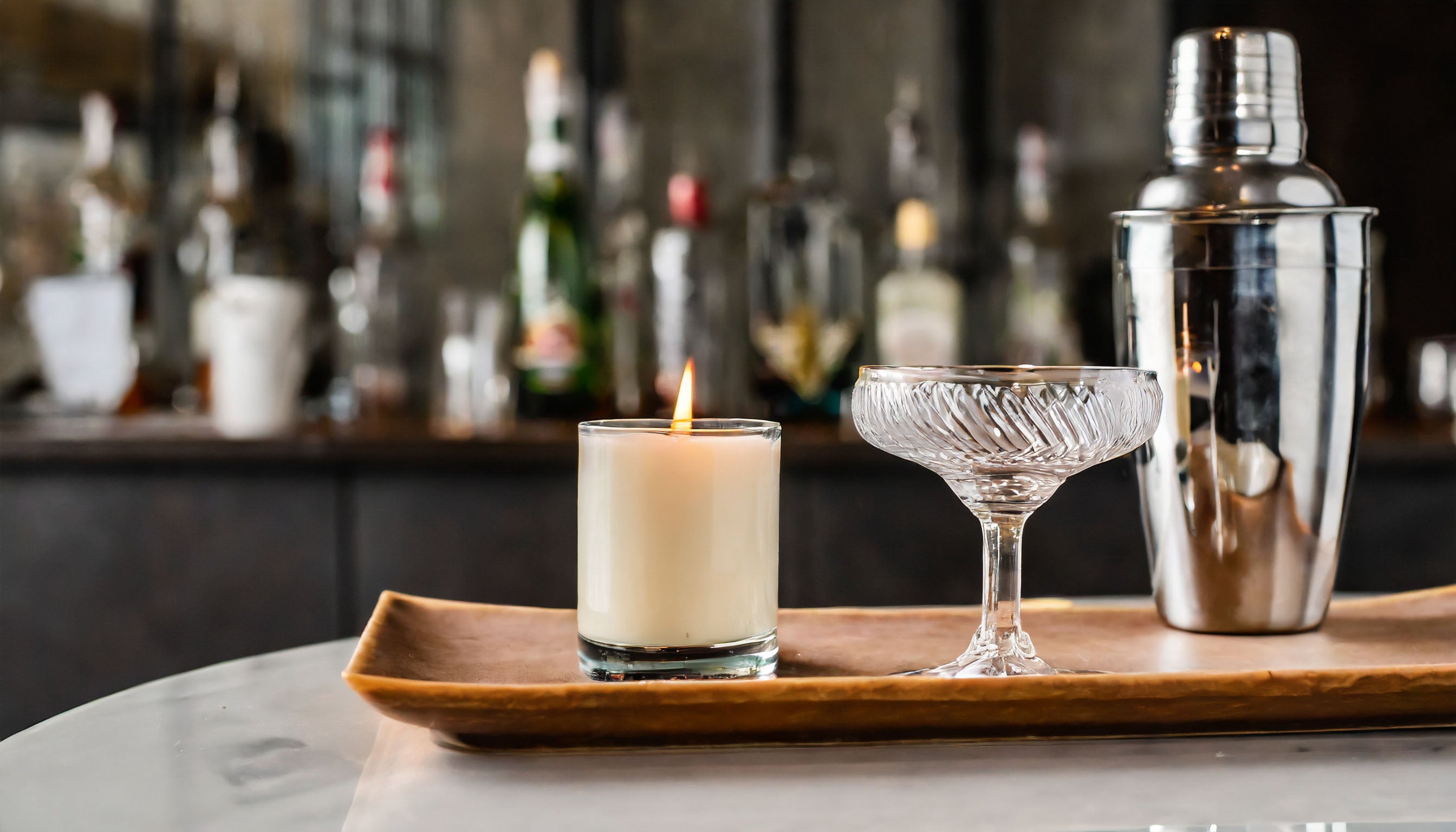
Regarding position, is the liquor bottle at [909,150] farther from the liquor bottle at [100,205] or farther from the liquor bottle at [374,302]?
the liquor bottle at [100,205]

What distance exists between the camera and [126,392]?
1530mm

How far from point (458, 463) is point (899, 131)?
659 mm

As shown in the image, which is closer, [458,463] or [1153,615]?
[1153,615]

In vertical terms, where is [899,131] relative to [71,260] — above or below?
above

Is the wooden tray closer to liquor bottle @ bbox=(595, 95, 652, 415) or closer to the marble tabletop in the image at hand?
the marble tabletop

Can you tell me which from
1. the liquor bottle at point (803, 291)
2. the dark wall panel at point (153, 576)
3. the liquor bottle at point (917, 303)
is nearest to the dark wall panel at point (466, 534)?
the dark wall panel at point (153, 576)

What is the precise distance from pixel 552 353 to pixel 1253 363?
104cm

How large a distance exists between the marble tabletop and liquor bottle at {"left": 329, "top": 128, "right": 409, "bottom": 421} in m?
1.15

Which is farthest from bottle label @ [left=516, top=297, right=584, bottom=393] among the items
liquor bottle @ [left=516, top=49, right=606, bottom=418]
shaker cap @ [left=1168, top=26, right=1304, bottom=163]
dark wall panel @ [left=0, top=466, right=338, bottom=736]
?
shaker cap @ [left=1168, top=26, right=1304, bottom=163]

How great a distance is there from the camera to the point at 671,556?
403mm

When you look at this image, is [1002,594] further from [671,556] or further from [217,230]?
[217,230]

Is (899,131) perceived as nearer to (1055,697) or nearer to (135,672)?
(135,672)

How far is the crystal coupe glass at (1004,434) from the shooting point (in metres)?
0.40

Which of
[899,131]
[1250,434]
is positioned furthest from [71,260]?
[1250,434]
